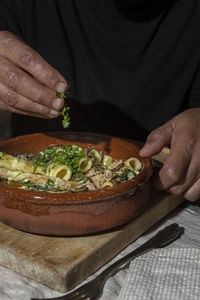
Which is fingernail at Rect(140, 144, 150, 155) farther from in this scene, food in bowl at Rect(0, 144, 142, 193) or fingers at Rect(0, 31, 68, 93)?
fingers at Rect(0, 31, 68, 93)

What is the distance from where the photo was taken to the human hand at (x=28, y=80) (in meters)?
1.35

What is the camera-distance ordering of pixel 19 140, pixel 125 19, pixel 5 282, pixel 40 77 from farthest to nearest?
1. pixel 125 19
2. pixel 19 140
3. pixel 40 77
4. pixel 5 282

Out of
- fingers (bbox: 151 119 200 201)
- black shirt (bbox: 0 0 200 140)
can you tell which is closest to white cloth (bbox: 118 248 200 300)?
fingers (bbox: 151 119 200 201)

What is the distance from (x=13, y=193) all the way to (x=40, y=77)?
1.38ft

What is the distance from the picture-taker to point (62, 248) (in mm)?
1171

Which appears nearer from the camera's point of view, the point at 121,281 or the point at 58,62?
the point at 121,281

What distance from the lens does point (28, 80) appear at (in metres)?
1.36

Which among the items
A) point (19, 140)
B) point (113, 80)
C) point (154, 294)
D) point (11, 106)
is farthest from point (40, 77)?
point (113, 80)

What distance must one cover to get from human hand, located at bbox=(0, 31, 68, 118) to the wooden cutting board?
43 centimetres

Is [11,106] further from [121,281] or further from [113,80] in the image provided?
[113,80]

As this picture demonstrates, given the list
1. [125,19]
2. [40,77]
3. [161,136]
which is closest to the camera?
[40,77]

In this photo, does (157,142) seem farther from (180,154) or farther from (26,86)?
(26,86)

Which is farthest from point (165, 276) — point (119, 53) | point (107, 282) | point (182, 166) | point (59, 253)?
point (119, 53)

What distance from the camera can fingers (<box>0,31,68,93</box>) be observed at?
1348mm
